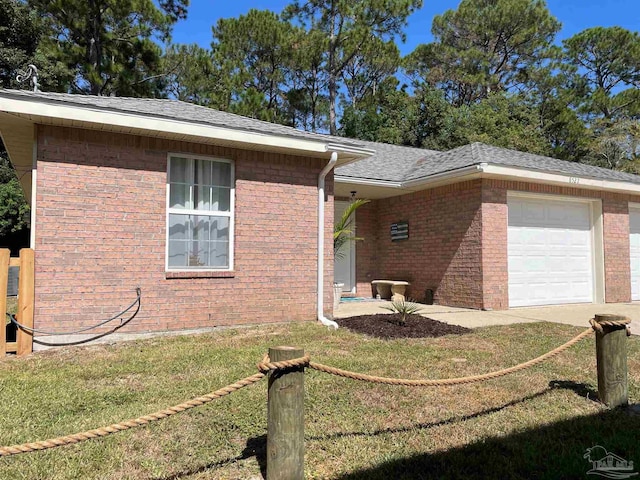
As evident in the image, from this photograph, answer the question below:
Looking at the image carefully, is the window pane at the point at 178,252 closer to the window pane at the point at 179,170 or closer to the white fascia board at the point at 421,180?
the window pane at the point at 179,170

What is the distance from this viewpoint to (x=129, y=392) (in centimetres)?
420

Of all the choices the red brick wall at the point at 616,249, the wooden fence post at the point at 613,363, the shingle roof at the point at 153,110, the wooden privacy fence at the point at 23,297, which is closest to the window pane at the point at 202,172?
the shingle roof at the point at 153,110

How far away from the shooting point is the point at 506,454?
3064 millimetres

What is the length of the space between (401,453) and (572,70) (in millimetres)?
33147

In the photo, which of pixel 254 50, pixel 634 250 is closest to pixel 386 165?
pixel 634 250

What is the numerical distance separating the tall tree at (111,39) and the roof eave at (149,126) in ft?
47.0

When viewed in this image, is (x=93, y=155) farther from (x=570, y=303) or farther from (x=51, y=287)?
(x=570, y=303)

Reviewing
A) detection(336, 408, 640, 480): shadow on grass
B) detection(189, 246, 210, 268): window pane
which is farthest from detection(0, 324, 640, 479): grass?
detection(189, 246, 210, 268): window pane

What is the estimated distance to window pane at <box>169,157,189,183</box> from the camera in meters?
7.09

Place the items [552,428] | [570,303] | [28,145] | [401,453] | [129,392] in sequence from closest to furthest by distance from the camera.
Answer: [401,453]
[552,428]
[129,392]
[28,145]
[570,303]

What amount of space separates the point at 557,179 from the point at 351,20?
1848cm

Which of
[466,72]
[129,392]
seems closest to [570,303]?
[129,392]

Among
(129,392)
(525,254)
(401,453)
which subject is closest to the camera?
(401,453)

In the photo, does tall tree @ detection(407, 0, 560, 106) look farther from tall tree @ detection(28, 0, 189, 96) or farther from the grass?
the grass
